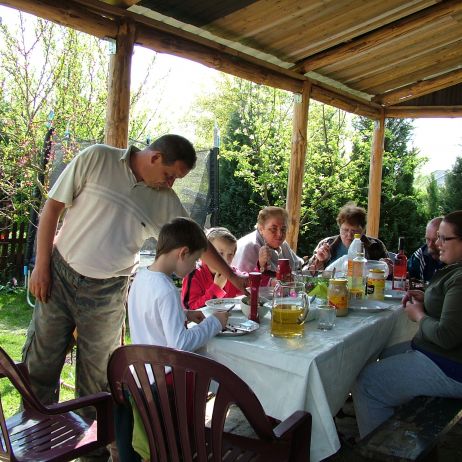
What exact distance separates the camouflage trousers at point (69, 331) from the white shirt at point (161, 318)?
632 millimetres

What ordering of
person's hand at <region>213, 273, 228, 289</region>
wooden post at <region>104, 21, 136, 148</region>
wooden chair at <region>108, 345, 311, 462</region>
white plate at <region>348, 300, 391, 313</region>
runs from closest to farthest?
wooden chair at <region>108, 345, 311, 462</region> → white plate at <region>348, 300, 391, 313</region> → person's hand at <region>213, 273, 228, 289</region> → wooden post at <region>104, 21, 136, 148</region>

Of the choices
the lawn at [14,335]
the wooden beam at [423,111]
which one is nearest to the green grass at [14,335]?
the lawn at [14,335]

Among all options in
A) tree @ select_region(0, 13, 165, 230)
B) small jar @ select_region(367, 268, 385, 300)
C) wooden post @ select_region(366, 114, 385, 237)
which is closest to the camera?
small jar @ select_region(367, 268, 385, 300)

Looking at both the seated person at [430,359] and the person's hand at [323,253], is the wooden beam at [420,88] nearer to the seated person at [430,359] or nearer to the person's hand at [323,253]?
the person's hand at [323,253]

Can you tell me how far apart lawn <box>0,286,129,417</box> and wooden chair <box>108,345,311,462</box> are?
83.7 inches

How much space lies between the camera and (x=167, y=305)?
1.90 metres

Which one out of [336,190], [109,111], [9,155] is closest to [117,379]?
[109,111]

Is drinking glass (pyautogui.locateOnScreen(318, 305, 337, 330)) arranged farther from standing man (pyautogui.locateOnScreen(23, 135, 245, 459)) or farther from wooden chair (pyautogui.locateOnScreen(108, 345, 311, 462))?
standing man (pyautogui.locateOnScreen(23, 135, 245, 459))

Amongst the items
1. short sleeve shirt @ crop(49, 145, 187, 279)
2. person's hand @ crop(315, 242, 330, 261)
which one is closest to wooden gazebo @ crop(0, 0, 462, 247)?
short sleeve shirt @ crop(49, 145, 187, 279)

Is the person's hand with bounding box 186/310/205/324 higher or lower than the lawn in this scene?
higher

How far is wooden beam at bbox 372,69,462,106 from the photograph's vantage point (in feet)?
22.7

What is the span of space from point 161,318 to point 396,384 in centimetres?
122

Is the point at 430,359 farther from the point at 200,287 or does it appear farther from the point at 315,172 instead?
the point at 315,172

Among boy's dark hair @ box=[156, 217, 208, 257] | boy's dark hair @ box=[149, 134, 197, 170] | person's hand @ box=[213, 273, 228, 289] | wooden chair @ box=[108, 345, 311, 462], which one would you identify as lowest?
wooden chair @ box=[108, 345, 311, 462]
